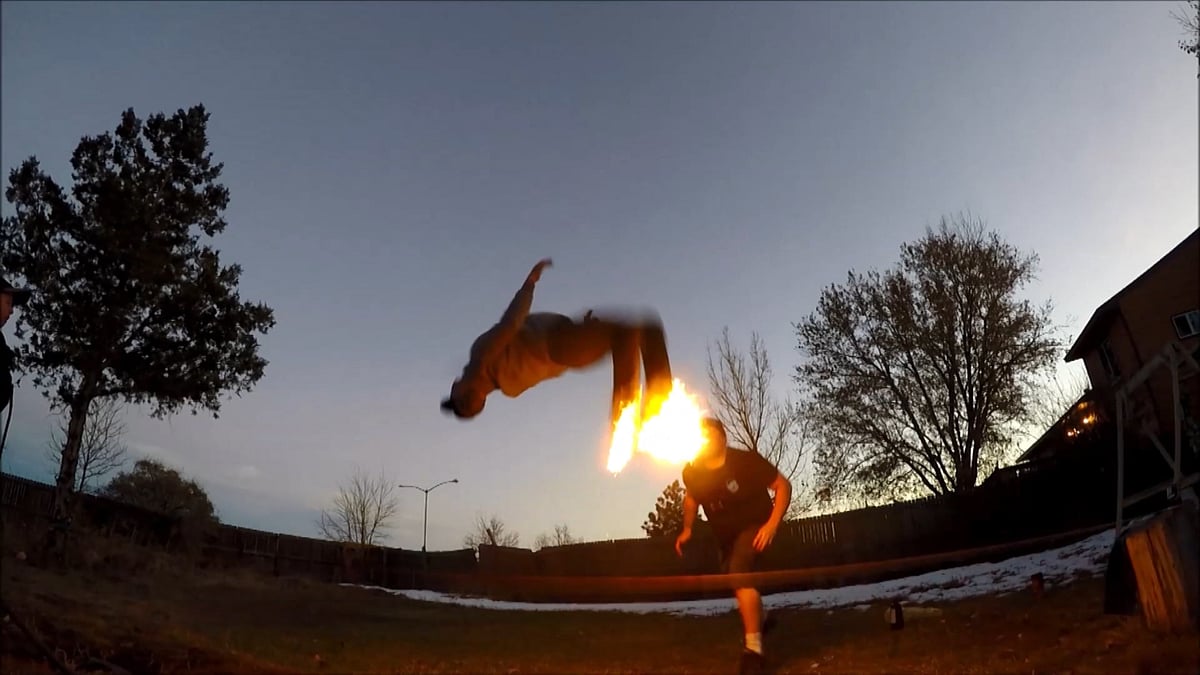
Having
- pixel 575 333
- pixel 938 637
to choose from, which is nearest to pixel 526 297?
pixel 575 333

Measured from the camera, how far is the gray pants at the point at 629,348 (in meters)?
3.41

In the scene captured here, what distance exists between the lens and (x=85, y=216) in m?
22.8

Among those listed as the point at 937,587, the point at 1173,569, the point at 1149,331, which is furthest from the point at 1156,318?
the point at 1173,569

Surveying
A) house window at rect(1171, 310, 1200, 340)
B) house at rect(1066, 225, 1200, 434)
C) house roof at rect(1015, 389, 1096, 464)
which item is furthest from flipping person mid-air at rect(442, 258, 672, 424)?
house roof at rect(1015, 389, 1096, 464)

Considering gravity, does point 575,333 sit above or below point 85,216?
below

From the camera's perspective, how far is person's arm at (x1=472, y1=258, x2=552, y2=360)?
383 cm

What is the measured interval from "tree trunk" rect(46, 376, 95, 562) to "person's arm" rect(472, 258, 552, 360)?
21.2m

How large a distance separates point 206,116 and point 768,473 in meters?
24.3

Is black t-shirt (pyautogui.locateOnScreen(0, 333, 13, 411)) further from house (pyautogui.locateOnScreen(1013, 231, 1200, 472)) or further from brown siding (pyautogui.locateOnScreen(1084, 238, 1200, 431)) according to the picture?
brown siding (pyautogui.locateOnScreen(1084, 238, 1200, 431))

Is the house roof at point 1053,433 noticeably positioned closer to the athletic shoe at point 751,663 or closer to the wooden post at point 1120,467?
the wooden post at point 1120,467

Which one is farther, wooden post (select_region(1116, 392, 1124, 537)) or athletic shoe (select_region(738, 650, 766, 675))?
wooden post (select_region(1116, 392, 1124, 537))

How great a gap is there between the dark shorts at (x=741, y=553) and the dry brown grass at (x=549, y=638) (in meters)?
1.95

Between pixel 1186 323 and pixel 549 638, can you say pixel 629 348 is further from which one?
pixel 1186 323

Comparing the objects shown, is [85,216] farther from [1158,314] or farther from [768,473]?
[1158,314]
